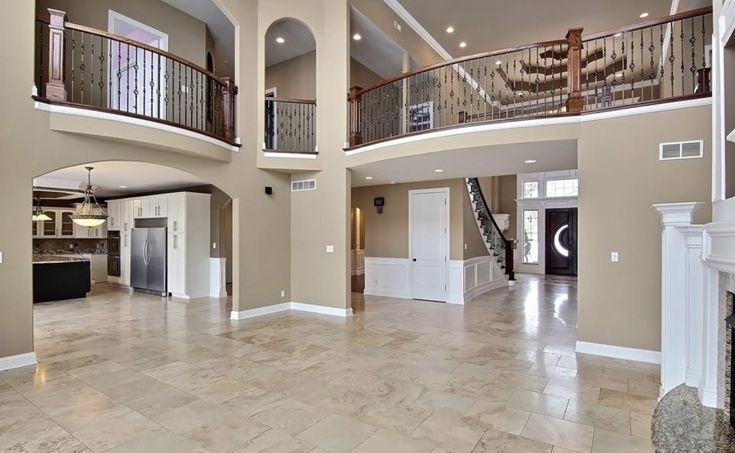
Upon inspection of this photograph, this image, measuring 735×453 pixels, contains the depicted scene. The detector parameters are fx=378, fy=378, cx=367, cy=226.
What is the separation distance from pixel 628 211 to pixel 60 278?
35.1 ft

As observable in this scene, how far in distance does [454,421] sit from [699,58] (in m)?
7.54

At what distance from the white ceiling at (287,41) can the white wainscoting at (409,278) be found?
5.07 meters

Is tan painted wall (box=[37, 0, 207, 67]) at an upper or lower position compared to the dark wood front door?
upper

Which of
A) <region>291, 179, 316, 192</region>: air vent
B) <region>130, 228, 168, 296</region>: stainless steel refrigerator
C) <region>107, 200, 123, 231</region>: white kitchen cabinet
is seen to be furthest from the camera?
<region>107, 200, 123, 231</region>: white kitchen cabinet

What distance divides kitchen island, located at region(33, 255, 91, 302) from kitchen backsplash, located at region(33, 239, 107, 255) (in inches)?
139

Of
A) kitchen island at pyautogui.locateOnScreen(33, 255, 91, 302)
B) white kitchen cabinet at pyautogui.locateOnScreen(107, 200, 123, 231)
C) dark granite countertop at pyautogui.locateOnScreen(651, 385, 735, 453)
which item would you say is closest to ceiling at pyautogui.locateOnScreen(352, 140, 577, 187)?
dark granite countertop at pyautogui.locateOnScreen(651, 385, 735, 453)

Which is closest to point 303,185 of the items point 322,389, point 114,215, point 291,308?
point 291,308

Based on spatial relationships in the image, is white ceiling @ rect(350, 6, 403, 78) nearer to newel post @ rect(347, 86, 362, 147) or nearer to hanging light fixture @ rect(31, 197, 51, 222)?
newel post @ rect(347, 86, 362, 147)

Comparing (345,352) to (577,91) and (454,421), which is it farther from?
(577,91)

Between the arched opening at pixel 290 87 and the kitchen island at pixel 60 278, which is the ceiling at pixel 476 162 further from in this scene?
the kitchen island at pixel 60 278

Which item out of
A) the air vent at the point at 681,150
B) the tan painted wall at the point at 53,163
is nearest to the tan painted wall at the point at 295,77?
the tan painted wall at the point at 53,163

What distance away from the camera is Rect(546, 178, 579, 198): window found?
12680mm

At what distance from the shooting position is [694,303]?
3016 millimetres

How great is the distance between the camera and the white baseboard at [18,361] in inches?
161
